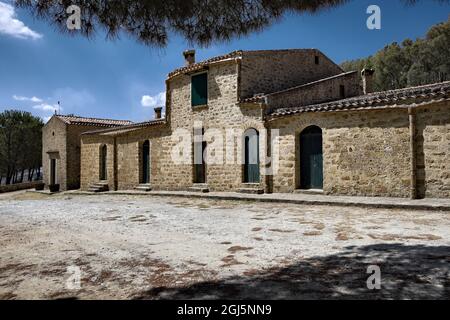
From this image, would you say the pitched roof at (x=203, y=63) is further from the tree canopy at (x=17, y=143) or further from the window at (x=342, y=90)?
the tree canopy at (x=17, y=143)

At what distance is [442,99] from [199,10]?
26.2 ft

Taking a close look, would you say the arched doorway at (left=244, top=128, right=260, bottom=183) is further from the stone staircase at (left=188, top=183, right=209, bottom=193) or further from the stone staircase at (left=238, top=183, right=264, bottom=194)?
the stone staircase at (left=188, top=183, right=209, bottom=193)

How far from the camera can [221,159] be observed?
14688mm

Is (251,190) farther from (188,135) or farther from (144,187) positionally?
(144,187)

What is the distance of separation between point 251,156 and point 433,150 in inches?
258

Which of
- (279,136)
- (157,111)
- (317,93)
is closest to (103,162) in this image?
(157,111)

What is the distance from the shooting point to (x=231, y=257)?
4656mm

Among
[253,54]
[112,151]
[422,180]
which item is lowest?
[422,180]

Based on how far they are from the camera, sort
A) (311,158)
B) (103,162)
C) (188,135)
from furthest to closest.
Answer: (103,162) → (188,135) → (311,158)

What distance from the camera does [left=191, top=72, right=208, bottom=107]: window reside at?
1545cm

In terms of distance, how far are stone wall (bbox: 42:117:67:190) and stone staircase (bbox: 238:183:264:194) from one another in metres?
14.8

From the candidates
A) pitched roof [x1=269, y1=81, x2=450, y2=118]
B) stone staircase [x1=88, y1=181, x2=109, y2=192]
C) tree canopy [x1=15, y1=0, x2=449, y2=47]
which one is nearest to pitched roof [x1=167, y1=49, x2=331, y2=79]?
pitched roof [x1=269, y1=81, x2=450, y2=118]
